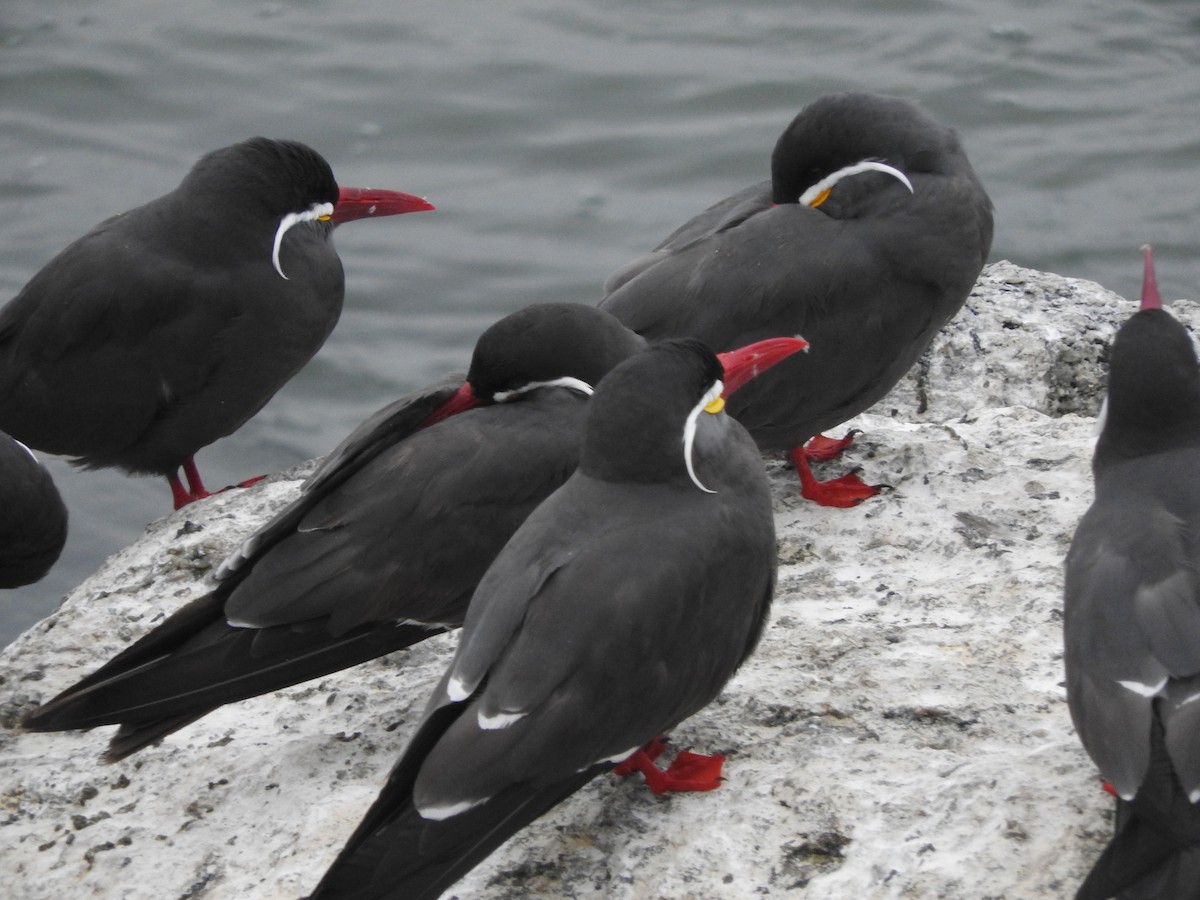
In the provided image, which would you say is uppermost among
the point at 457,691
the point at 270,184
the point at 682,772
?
the point at 270,184

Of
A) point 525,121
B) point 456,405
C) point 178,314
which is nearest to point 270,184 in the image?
point 178,314

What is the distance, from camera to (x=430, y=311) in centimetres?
1019

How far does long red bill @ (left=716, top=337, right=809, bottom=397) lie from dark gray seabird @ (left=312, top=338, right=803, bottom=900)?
270 millimetres

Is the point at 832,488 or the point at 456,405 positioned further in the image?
the point at 832,488

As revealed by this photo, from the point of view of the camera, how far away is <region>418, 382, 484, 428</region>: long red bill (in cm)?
462

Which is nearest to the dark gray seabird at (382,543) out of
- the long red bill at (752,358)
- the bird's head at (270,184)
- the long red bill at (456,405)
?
the long red bill at (456,405)

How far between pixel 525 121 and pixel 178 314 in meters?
5.64

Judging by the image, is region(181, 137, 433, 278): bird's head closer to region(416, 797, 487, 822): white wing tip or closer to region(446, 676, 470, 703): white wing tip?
region(446, 676, 470, 703): white wing tip

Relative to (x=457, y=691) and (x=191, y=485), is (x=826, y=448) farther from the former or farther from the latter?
(x=191, y=485)

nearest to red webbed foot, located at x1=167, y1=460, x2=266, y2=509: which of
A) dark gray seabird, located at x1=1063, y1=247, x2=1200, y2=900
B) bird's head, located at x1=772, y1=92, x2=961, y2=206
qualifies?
bird's head, located at x1=772, y1=92, x2=961, y2=206

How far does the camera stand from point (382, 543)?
14.0 feet

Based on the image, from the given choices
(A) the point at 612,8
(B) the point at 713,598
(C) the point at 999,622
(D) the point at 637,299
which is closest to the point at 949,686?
(C) the point at 999,622

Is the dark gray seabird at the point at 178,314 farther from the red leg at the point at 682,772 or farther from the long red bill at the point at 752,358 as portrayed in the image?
the red leg at the point at 682,772

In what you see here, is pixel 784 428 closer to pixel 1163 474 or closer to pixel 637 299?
pixel 637 299
